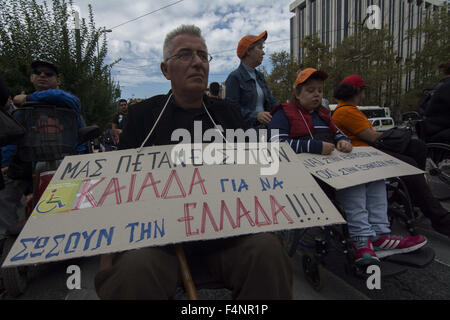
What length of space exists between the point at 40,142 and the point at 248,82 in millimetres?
2207

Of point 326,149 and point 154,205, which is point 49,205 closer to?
point 154,205

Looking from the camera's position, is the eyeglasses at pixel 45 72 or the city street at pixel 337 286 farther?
the eyeglasses at pixel 45 72

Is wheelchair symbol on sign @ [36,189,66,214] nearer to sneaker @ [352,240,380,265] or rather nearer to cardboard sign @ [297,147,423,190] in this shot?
cardboard sign @ [297,147,423,190]

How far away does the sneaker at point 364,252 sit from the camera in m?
1.81

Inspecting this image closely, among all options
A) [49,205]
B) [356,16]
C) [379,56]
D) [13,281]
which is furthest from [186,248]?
[356,16]

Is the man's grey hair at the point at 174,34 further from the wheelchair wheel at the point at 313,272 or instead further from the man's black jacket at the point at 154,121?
the wheelchair wheel at the point at 313,272

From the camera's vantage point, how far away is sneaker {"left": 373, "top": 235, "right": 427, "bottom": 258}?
6.37 ft

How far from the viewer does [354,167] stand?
2010 millimetres

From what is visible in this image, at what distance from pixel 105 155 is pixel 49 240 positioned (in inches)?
20.5

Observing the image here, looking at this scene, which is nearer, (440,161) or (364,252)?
(364,252)

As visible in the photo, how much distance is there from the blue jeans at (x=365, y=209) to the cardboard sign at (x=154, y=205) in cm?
76

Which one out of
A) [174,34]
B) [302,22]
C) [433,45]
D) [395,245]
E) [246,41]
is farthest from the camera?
[302,22]

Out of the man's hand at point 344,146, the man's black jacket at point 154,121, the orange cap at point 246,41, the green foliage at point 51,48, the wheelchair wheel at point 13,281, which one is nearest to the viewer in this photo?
the man's black jacket at point 154,121

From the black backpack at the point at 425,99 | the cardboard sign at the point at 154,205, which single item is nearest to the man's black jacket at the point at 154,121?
the cardboard sign at the point at 154,205
